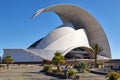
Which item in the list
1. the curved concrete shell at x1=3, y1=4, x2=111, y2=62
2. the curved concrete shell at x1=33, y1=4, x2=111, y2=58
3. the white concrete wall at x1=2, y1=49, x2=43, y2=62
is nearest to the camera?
the white concrete wall at x1=2, y1=49, x2=43, y2=62

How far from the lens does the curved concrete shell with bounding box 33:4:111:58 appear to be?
69.9 metres

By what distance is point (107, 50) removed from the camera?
73312mm

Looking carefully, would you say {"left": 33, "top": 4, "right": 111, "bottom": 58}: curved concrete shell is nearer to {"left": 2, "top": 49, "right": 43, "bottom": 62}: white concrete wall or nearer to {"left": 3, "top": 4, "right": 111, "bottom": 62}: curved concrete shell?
{"left": 3, "top": 4, "right": 111, "bottom": 62}: curved concrete shell

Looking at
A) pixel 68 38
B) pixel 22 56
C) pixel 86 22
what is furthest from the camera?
pixel 86 22

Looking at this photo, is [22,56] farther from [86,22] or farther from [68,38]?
[86,22]

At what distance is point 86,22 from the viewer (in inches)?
2852

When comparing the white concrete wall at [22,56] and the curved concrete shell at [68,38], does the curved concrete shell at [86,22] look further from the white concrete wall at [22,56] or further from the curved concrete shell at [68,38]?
the white concrete wall at [22,56]

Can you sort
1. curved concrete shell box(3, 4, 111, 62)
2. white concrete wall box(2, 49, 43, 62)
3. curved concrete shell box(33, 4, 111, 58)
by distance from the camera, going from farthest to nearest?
1. curved concrete shell box(33, 4, 111, 58)
2. curved concrete shell box(3, 4, 111, 62)
3. white concrete wall box(2, 49, 43, 62)

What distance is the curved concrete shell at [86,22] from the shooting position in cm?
6988

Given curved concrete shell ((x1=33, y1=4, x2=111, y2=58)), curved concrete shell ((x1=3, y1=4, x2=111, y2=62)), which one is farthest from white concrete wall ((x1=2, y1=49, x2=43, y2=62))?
curved concrete shell ((x1=33, y1=4, x2=111, y2=58))

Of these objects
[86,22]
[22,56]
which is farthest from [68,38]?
[22,56]

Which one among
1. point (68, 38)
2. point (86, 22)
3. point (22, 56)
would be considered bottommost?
point (22, 56)

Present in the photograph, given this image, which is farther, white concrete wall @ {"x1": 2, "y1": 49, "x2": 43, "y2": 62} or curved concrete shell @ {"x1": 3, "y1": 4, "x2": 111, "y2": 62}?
curved concrete shell @ {"x1": 3, "y1": 4, "x2": 111, "y2": 62}

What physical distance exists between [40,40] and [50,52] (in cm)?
518
